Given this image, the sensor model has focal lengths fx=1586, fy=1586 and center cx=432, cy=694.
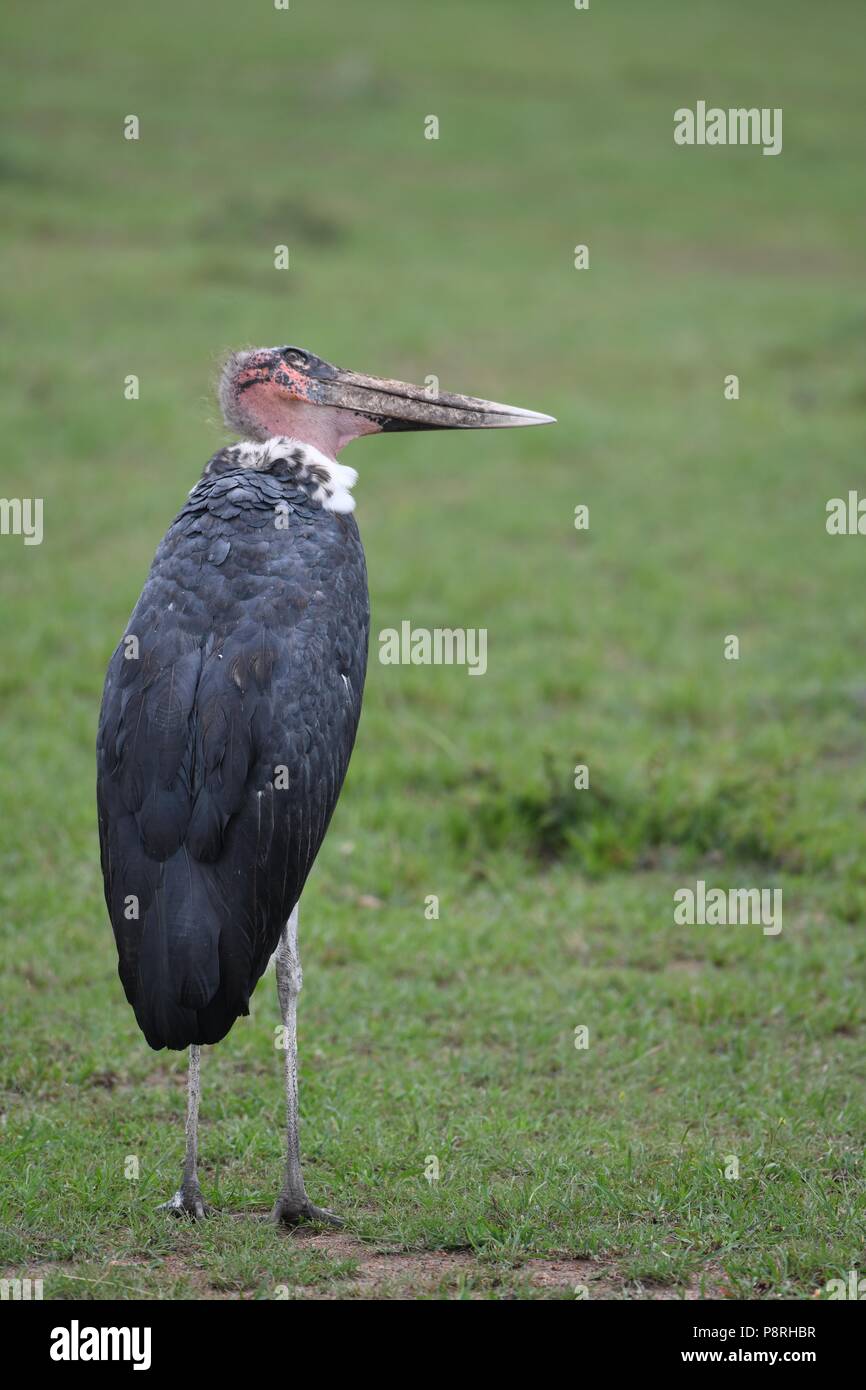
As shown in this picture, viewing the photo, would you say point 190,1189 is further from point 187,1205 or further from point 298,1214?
point 298,1214

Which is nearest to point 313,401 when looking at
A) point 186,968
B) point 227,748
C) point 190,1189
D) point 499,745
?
point 227,748

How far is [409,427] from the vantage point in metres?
5.70

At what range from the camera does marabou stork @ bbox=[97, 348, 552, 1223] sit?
4555 mm

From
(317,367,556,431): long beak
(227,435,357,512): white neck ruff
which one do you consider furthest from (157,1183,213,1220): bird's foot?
(317,367,556,431): long beak

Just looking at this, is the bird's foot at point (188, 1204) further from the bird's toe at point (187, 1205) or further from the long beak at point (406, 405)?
the long beak at point (406, 405)

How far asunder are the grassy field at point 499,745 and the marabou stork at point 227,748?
613mm

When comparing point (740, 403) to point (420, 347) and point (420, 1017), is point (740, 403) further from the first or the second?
point (420, 1017)

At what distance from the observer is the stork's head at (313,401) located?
219 inches

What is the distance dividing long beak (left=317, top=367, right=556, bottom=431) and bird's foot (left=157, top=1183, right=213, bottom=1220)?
8.77ft

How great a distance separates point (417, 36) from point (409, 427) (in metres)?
29.2

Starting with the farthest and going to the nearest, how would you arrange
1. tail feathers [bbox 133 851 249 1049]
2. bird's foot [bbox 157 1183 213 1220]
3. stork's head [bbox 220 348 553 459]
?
1. stork's head [bbox 220 348 553 459]
2. bird's foot [bbox 157 1183 213 1220]
3. tail feathers [bbox 133 851 249 1049]

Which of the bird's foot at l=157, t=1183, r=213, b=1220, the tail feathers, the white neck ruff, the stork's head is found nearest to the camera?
the tail feathers

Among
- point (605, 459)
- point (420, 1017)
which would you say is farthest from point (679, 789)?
point (605, 459)

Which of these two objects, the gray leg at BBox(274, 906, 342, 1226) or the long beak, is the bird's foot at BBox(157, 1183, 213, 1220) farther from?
the long beak
